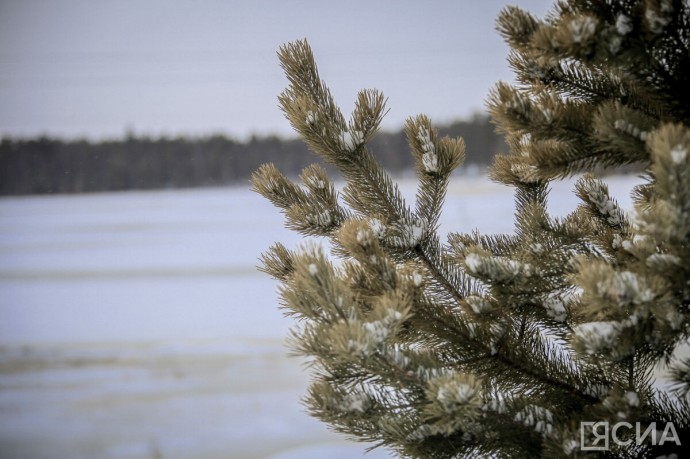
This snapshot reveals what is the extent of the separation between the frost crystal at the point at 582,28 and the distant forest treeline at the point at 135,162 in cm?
1231

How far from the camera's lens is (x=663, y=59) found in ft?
3.13

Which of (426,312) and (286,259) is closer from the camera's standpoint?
(426,312)

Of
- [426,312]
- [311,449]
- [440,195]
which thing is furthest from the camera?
[311,449]

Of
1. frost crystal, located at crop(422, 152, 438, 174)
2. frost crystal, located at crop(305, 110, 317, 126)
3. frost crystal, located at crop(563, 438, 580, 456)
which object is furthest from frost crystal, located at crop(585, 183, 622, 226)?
frost crystal, located at crop(305, 110, 317, 126)

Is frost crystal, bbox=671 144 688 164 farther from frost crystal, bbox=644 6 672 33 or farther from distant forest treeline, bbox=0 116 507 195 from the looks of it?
distant forest treeline, bbox=0 116 507 195

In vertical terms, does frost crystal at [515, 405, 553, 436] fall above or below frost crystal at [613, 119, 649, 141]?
below

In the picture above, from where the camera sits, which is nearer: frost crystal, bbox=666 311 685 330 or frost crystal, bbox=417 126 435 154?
frost crystal, bbox=666 311 685 330

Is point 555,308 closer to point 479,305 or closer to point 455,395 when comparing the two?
point 479,305

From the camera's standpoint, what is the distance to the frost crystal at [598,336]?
823 mm

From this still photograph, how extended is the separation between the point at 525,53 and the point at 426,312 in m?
0.65

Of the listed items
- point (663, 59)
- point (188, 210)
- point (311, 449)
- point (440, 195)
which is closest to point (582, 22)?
point (663, 59)

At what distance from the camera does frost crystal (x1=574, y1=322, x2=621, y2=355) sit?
0.82 m

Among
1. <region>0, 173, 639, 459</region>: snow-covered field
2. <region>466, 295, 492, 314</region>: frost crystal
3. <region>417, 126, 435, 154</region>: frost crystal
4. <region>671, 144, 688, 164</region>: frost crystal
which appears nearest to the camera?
<region>671, 144, 688, 164</region>: frost crystal

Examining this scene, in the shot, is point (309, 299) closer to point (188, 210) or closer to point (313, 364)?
point (313, 364)
